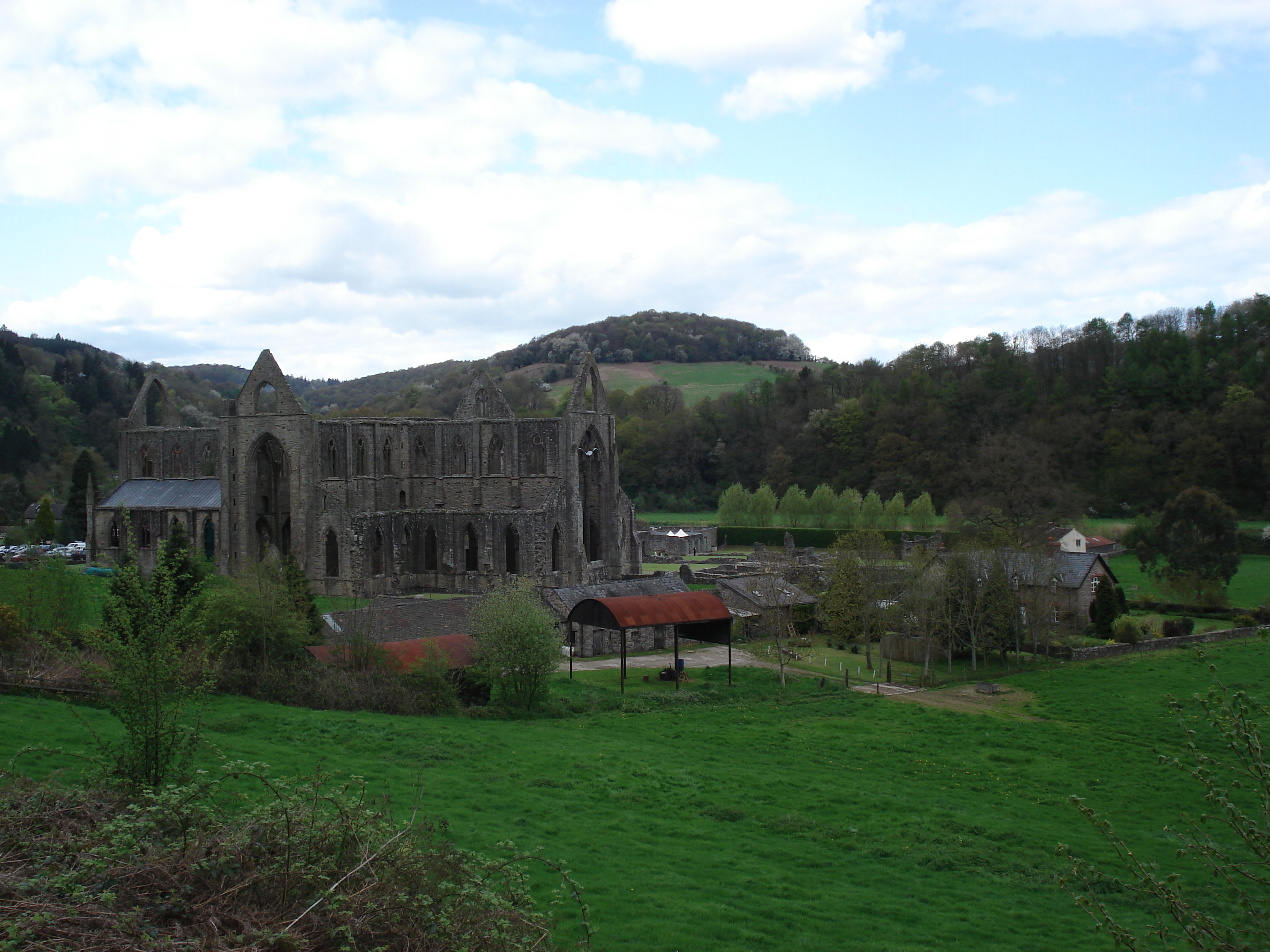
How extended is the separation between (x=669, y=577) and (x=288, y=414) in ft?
67.8

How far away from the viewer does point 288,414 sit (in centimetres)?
4503

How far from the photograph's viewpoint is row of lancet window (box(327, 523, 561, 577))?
4469cm

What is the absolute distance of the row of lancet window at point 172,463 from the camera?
52.8m

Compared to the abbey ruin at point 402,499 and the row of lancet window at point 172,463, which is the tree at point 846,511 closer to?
the abbey ruin at point 402,499

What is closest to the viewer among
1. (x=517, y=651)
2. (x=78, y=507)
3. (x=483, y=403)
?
(x=517, y=651)

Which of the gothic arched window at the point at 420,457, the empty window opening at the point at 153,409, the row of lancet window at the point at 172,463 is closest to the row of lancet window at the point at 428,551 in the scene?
the gothic arched window at the point at 420,457

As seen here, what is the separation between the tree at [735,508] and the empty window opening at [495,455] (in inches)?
1695

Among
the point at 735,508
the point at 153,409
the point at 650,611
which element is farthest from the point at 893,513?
the point at 153,409

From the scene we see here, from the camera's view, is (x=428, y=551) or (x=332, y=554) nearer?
(x=332, y=554)

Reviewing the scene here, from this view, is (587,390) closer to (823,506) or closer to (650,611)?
(650,611)

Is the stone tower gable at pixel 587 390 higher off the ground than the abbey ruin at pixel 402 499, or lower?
higher

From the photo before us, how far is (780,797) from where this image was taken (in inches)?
724

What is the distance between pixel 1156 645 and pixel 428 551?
114 feet

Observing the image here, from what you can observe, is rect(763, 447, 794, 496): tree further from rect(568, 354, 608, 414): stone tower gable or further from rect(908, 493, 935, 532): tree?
rect(568, 354, 608, 414): stone tower gable
